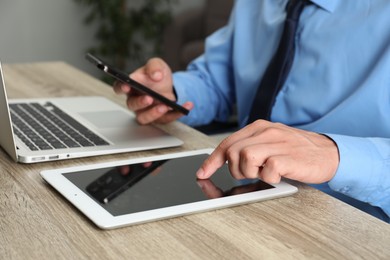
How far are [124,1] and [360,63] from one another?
3.23 m

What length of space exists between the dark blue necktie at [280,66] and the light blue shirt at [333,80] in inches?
0.8

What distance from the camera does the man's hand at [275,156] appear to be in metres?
A: 0.76

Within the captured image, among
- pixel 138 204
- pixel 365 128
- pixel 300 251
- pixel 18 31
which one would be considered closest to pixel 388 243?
pixel 300 251

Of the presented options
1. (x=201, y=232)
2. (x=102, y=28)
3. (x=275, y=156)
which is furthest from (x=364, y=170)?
(x=102, y=28)

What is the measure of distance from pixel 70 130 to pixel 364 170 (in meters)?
0.47

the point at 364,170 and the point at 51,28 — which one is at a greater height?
the point at 364,170

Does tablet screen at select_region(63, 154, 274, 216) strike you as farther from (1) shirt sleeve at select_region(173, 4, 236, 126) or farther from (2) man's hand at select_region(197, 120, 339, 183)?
(1) shirt sleeve at select_region(173, 4, 236, 126)

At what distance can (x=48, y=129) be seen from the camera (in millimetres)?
1020

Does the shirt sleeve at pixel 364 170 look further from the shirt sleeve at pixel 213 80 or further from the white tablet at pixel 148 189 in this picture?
the shirt sleeve at pixel 213 80

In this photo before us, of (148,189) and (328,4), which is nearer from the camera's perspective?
(148,189)

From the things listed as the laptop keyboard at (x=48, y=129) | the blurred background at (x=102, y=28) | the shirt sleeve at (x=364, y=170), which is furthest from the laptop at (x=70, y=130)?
the blurred background at (x=102, y=28)

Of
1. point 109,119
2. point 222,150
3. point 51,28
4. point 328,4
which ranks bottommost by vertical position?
point 51,28

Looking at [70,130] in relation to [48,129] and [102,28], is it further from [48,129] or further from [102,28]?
[102,28]

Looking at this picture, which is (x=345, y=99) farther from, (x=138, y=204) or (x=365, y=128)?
(x=138, y=204)
